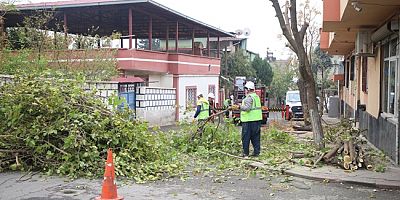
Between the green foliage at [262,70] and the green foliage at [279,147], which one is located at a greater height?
the green foliage at [262,70]

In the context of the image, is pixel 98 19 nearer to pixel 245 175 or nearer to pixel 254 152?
pixel 254 152

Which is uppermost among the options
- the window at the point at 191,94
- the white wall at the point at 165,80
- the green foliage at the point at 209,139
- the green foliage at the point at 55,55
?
the green foliage at the point at 55,55

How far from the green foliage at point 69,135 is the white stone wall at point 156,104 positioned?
11.6m


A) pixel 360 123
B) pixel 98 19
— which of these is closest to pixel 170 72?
pixel 98 19

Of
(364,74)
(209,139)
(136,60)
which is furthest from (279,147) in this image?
(136,60)

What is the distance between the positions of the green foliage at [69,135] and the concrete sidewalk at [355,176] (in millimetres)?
2353

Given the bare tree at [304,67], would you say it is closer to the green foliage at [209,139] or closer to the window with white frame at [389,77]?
the window with white frame at [389,77]

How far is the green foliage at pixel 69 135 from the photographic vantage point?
8.26 metres

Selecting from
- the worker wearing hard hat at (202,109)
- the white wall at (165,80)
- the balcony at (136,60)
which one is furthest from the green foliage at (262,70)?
the worker wearing hard hat at (202,109)

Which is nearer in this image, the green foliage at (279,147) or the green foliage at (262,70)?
the green foliage at (279,147)

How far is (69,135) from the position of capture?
8297 mm

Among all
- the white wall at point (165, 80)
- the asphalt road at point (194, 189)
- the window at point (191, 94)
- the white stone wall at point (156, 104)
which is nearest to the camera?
the asphalt road at point (194, 189)

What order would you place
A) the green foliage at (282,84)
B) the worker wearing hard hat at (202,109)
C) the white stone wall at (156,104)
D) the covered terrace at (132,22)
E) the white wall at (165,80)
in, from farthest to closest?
the green foliage at (282,84)
the white wall at (165,80)
the covered terrace at (132,22)
the white stone wall at (156,104)
the worker wearing hard hat at (202,109)

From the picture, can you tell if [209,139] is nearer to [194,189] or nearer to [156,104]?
[194,189]
